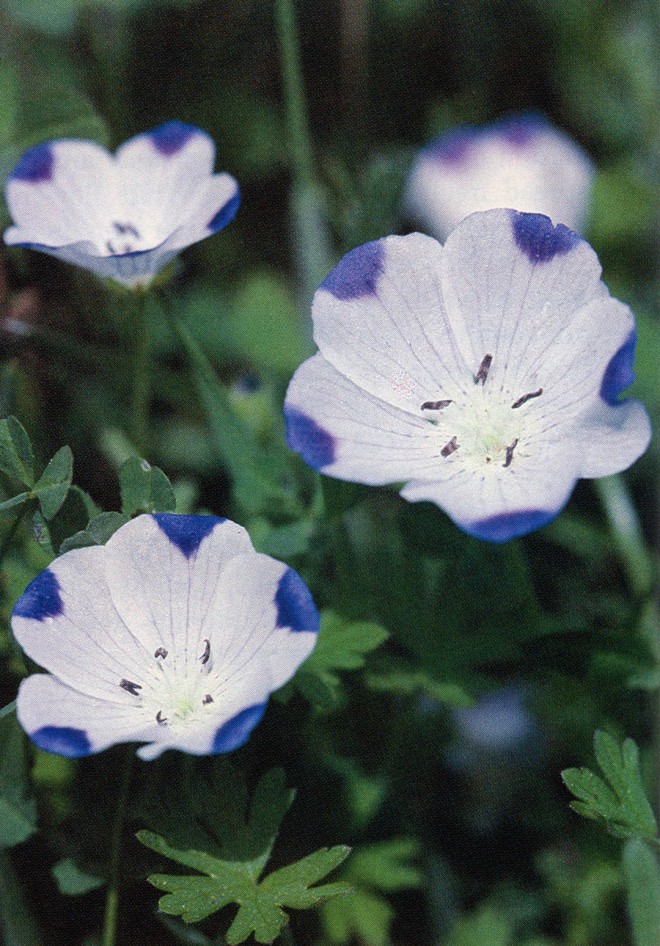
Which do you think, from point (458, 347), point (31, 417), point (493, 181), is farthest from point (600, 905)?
point (493, 181)

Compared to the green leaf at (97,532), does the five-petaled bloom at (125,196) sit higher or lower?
higher

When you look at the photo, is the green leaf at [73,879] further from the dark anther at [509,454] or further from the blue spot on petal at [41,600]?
the dark anther at [509,454]

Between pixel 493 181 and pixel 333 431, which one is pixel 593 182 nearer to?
pixel 493 181

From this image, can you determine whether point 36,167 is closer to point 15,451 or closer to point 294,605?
point 15,451

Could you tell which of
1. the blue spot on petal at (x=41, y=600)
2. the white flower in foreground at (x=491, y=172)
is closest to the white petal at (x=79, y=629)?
the blue spot on petal at (x=41, y=600)

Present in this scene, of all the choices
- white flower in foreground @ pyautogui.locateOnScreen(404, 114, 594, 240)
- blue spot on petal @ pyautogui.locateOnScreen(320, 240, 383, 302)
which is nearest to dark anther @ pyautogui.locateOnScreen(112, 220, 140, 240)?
blue spot on petal @ pyautogui.locateOnScreen(320, 240, 383, 302)
